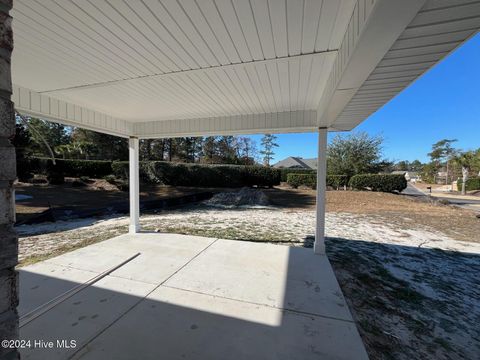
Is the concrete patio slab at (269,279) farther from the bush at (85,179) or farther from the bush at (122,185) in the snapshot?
the bush at (85,179)

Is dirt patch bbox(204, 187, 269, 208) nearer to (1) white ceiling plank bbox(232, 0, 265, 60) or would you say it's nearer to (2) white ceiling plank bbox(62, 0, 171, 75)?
(2) white ceiling plank bbox(62, 0, 171, 75)

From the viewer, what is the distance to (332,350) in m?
1.80

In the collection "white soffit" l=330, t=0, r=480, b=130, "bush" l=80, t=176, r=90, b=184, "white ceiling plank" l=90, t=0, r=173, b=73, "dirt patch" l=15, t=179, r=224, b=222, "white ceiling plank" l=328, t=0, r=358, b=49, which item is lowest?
"dirt patch" l=15, t=179, r=224, b=222

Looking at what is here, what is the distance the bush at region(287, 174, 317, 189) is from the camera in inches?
609

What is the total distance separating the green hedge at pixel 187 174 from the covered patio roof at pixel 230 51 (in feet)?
35.6

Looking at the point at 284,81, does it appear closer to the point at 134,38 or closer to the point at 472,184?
the point at 134,38

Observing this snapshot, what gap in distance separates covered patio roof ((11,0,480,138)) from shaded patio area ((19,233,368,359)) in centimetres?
212

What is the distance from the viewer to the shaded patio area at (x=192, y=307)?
1.78 meters

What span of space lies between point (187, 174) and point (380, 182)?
11972 mm

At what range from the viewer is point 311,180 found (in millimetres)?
15508

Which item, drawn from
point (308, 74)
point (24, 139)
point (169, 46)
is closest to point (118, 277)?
point (169, 46)

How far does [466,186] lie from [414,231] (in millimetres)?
24009

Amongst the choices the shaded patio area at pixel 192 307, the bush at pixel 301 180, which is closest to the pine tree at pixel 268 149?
the bush at pixel 301 180

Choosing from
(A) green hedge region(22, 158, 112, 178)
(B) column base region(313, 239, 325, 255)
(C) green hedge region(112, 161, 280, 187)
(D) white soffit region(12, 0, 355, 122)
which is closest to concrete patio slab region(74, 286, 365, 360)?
(B) column base region(313, 239, 325, 255)
